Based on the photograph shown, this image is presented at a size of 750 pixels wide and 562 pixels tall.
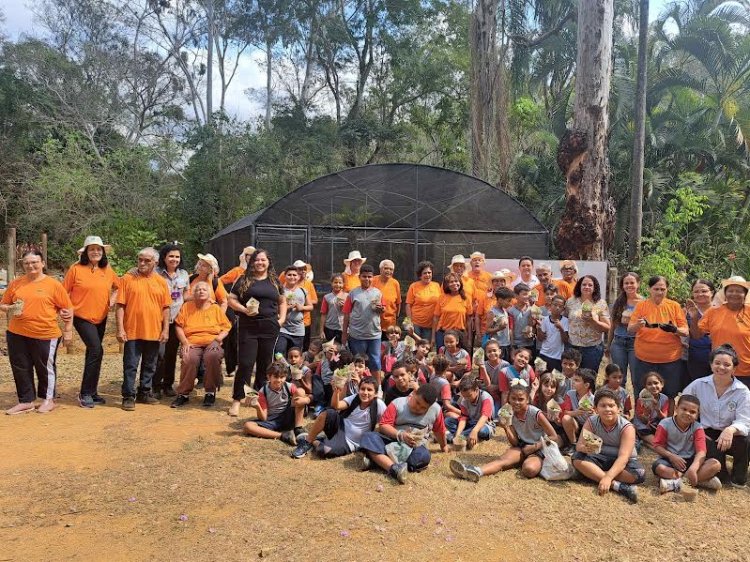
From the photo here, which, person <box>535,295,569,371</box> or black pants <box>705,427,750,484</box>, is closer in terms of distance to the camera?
black pants <box>705,427,750,484</box>

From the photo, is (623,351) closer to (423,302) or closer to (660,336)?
(660,336)

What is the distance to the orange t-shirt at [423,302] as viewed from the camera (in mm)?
6945

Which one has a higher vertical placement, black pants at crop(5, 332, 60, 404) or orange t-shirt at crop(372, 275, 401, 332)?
orange t-shirt at crop(372, 275, 401, 332)

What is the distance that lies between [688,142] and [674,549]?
44.7ft

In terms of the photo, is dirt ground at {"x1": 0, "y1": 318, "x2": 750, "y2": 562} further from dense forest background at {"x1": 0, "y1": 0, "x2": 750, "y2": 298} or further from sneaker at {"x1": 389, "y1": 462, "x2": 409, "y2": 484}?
dense forest background at {"x1": 0, "y1": 0, "x2": 750, "y2": 298}

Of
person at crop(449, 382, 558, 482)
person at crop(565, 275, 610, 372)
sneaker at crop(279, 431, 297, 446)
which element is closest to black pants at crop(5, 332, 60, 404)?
sneaker at crop(279, 431, 297, 446)

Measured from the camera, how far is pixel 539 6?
1772 centimetres

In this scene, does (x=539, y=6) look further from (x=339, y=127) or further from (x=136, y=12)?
(x=136, y=12)

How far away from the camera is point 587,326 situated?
591 cm

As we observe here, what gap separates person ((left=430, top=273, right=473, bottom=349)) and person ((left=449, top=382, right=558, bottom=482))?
1706 millimetres

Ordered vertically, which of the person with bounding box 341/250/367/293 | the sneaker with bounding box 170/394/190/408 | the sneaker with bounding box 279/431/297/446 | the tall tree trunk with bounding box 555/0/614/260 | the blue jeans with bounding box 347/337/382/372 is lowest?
the sneaker with bounding box 279/431/297/446

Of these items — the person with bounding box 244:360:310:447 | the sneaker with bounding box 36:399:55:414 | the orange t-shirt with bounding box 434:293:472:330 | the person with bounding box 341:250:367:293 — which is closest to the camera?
the person with bounding box 244:360:310:447

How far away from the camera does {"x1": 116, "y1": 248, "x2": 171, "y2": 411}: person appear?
599cm

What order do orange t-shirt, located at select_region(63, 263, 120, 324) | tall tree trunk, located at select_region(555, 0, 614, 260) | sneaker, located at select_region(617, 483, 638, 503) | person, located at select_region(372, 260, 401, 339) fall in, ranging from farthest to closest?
tall tree trunk, located at select_region(555, 0, 614, 260), person, located at select_region(372, 260, 401, 339), orange t-shirt, located at select_region(63, 263, 120, 324), sneaker, located at select_region(617, 483, 638, 503)
